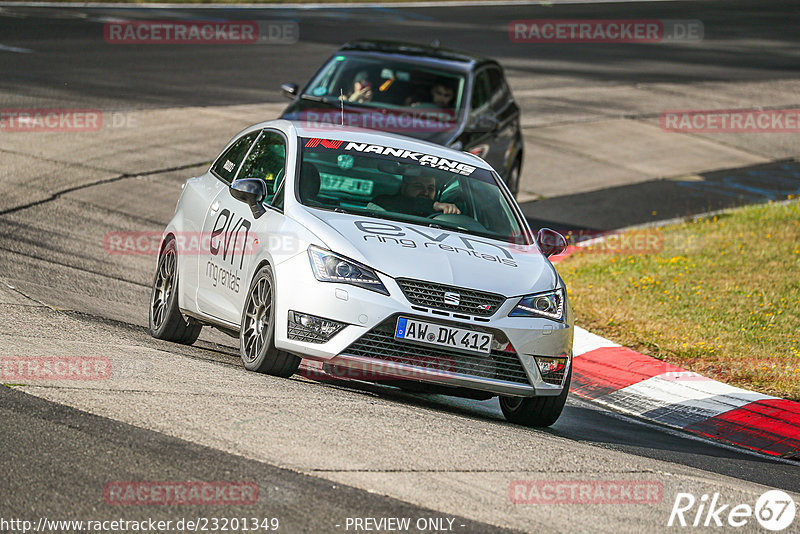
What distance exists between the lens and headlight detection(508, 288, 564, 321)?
7.27 meters

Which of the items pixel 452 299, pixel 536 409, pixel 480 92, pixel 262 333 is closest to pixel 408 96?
pixel 480 92

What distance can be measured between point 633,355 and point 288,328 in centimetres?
401

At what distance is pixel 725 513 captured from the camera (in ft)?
18.4

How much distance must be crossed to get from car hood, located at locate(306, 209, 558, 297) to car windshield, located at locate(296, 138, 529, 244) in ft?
0.79

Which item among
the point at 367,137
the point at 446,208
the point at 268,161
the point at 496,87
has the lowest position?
the point at 496,87

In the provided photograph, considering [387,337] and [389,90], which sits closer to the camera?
[387,337]

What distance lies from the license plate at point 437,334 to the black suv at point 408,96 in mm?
6205

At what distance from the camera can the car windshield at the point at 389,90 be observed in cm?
1356

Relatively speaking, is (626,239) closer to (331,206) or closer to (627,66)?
(331,206)

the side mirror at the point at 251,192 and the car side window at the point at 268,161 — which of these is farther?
the car side window at the point at 268,161

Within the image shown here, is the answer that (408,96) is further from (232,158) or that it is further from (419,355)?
(419,355)

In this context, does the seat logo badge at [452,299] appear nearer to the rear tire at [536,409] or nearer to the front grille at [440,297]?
the front grille at [440,297]

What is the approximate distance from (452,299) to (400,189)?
147cm

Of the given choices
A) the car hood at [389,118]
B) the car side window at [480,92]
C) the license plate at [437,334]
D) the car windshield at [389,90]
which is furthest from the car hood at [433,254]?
the car side window at [480,92]
